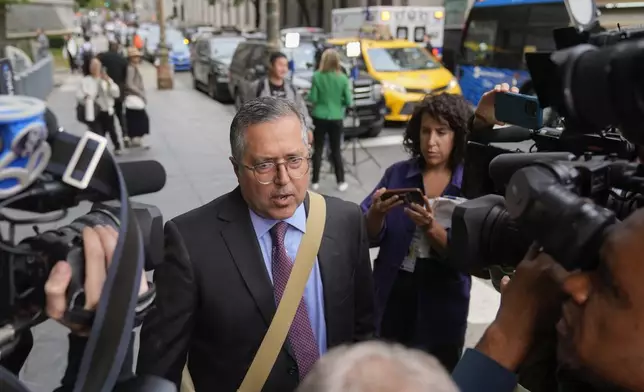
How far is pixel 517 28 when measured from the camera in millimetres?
13992

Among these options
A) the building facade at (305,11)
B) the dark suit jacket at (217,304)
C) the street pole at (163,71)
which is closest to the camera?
the dark suit jacket at (217,304)

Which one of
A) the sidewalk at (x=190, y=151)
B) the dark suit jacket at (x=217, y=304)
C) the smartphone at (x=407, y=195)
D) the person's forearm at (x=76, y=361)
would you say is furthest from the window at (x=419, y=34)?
the person's forearm at (x=76, y=361)

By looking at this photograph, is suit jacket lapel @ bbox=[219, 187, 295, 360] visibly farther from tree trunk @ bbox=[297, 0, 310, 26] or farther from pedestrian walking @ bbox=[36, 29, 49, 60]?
tree trunk @ bbox=[297, 0, 310, 26]

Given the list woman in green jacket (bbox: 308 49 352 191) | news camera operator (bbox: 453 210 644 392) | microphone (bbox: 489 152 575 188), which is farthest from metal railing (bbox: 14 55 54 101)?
news camera operator (bbox: 453 210 644 392)

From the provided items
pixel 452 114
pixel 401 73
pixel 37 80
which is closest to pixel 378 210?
pixel 452 114

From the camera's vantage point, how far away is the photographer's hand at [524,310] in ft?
4.07

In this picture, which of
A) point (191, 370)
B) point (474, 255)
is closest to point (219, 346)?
point (191, 370)

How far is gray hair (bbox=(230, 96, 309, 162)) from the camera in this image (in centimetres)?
203

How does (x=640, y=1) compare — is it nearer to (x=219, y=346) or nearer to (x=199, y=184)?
(x=199, y=184)

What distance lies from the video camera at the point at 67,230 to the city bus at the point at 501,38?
483 inches

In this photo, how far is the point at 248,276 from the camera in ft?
6.53

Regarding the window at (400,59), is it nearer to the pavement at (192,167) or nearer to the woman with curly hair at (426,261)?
the pavement at (192,167)

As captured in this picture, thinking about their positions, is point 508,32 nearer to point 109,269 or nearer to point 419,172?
point 419,172

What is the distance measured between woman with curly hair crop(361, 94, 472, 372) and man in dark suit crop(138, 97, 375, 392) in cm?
77
